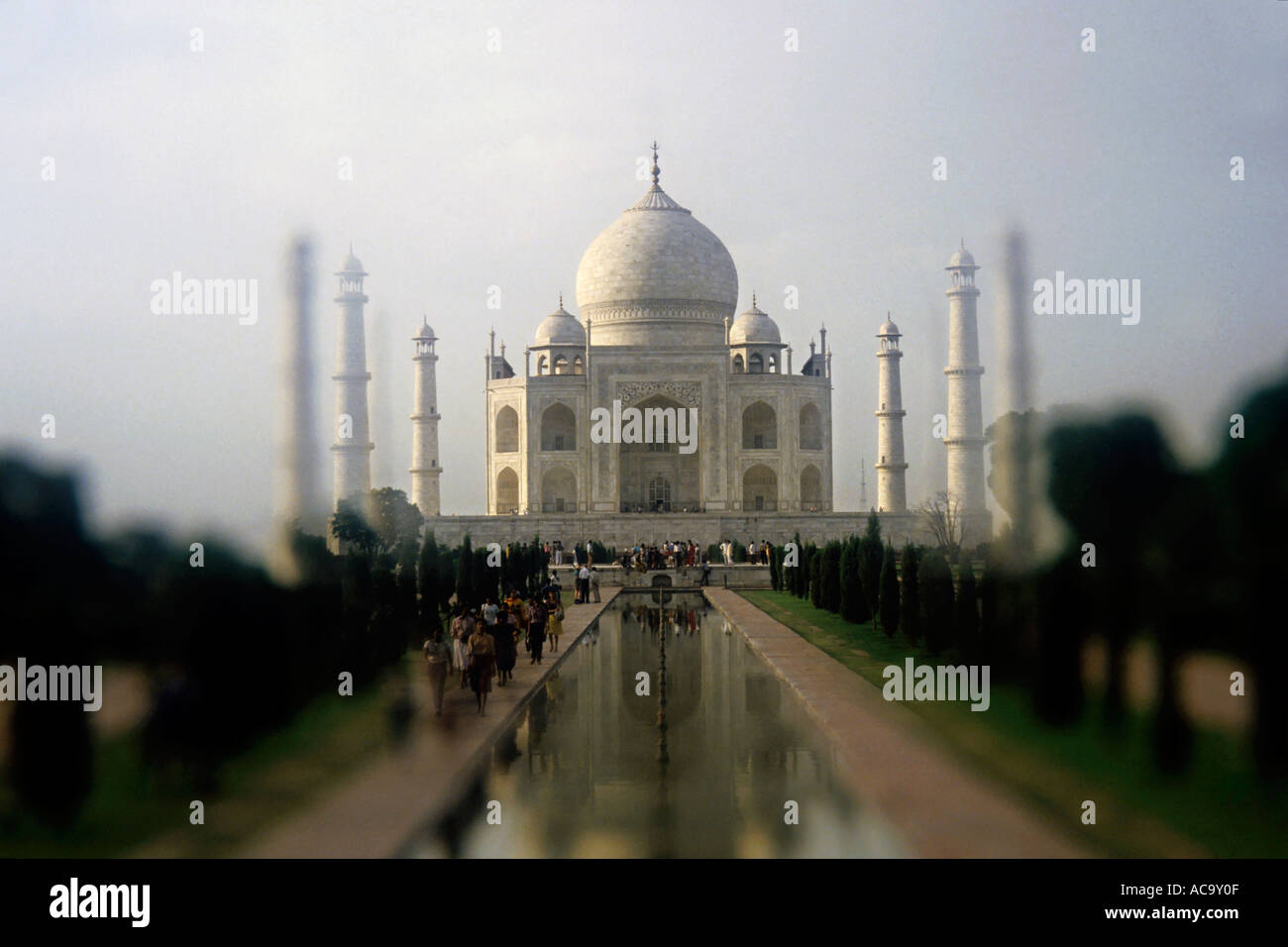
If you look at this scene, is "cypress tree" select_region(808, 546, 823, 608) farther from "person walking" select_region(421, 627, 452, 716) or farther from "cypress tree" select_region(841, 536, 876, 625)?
"person walking" select_region(421, 627, 452, 716)

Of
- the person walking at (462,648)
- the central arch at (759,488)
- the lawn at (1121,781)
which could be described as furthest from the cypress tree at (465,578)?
the central arch at (759,488)

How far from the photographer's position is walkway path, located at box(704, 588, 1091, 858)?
568 cm

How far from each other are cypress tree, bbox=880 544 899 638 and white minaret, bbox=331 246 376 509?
46.1 feet

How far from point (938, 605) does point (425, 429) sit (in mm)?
21802

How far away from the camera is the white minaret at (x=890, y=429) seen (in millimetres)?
32562

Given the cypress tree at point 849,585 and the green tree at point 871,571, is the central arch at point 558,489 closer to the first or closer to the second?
the cypress tree at point 849,585

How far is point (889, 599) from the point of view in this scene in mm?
14625

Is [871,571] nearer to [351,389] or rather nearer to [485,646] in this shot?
[485,646]

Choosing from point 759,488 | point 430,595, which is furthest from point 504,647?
point 759,488

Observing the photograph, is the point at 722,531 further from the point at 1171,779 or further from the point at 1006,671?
the point at 1171,779

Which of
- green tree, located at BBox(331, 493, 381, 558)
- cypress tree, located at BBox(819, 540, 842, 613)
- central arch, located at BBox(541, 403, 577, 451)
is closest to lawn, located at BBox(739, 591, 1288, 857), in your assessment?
cypress tree, located at BBox(819, 540, 842, 613)

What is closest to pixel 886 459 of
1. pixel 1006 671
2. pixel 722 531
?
pixel 722 531

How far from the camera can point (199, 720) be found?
6.92 m

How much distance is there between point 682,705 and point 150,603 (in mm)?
4275
